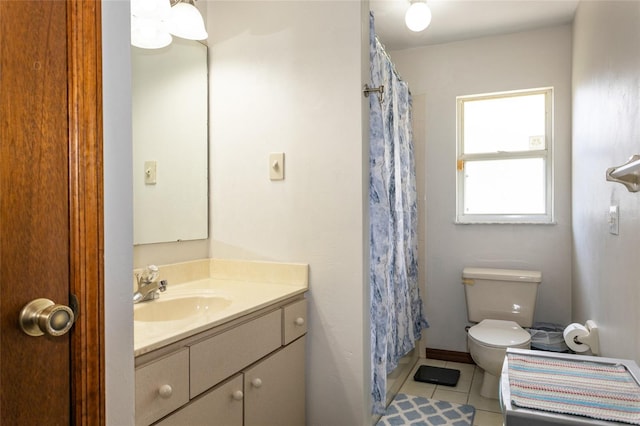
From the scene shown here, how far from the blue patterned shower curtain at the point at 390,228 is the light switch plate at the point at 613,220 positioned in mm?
917

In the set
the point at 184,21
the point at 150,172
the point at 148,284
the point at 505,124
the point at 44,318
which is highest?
the point at 184,21

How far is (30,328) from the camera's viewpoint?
67 centimetres

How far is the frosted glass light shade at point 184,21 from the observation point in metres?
1.63

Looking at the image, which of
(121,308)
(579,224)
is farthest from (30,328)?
(579,224)

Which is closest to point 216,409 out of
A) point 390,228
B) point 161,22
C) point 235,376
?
point 235,376

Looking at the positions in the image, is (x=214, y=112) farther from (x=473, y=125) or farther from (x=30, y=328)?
(x=473, y=125)

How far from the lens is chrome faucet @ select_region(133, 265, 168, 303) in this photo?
1.52m

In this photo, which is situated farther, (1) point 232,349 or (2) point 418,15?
(2) point 418,15

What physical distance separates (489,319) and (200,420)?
225 centimetres

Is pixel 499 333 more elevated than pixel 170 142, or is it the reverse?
pixel 170 142

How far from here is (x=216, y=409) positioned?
127 cm

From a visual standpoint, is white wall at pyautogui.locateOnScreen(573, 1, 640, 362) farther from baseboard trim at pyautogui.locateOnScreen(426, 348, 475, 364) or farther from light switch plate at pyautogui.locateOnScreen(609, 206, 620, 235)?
baseboard trim at pyautogui.locateOnScreen(426, 348, 475, 364)

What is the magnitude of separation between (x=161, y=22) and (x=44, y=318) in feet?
4.30

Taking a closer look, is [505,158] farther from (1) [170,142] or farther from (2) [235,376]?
(2) [235,376]
